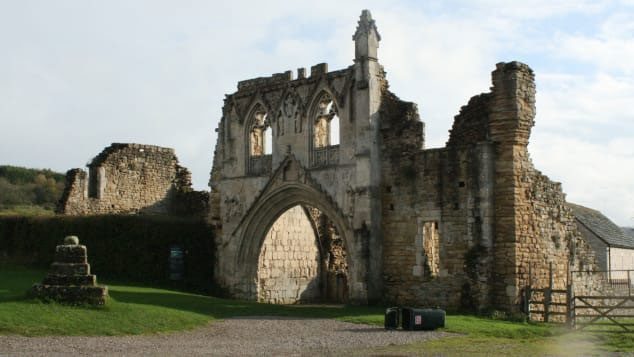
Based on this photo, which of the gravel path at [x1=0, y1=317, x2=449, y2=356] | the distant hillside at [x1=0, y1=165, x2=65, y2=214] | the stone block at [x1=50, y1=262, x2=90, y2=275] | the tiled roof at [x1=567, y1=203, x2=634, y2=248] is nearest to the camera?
the gravel path at [x1=0, y1=317, x2=449, y2=356]

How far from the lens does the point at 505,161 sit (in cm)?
2228

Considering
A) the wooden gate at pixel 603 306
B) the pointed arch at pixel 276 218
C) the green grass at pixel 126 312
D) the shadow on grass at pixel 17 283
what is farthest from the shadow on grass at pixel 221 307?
the wooden gate at pixel 603 306

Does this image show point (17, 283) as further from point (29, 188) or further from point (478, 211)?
point (29, 188)

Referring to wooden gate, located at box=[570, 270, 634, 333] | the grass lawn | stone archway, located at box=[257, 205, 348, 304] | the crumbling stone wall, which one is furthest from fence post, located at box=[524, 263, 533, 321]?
stone archway, located at box=[257, 205, 348, 304]

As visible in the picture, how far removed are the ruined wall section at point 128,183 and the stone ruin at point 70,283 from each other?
1345 centimetres

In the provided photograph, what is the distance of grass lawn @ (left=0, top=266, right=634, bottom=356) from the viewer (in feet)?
51.6

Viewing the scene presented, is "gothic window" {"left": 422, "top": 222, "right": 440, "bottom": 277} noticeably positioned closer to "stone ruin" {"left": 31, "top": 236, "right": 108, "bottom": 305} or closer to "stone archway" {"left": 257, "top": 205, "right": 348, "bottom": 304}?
"stone archway" {"left": 257, "top": 205, "right": 348, "bottom": 304}

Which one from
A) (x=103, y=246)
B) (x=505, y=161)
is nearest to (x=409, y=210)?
(x=505, y=161)

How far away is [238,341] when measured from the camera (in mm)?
16219

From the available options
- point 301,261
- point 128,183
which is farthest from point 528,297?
point 128,183

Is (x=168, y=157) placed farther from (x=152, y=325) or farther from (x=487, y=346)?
(x=487, y=346)

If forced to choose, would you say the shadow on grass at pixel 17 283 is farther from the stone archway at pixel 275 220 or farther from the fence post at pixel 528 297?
the fence post at pixel 528 297

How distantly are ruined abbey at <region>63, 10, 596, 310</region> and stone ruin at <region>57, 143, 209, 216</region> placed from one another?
6.02m

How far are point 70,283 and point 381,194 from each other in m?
9.63
